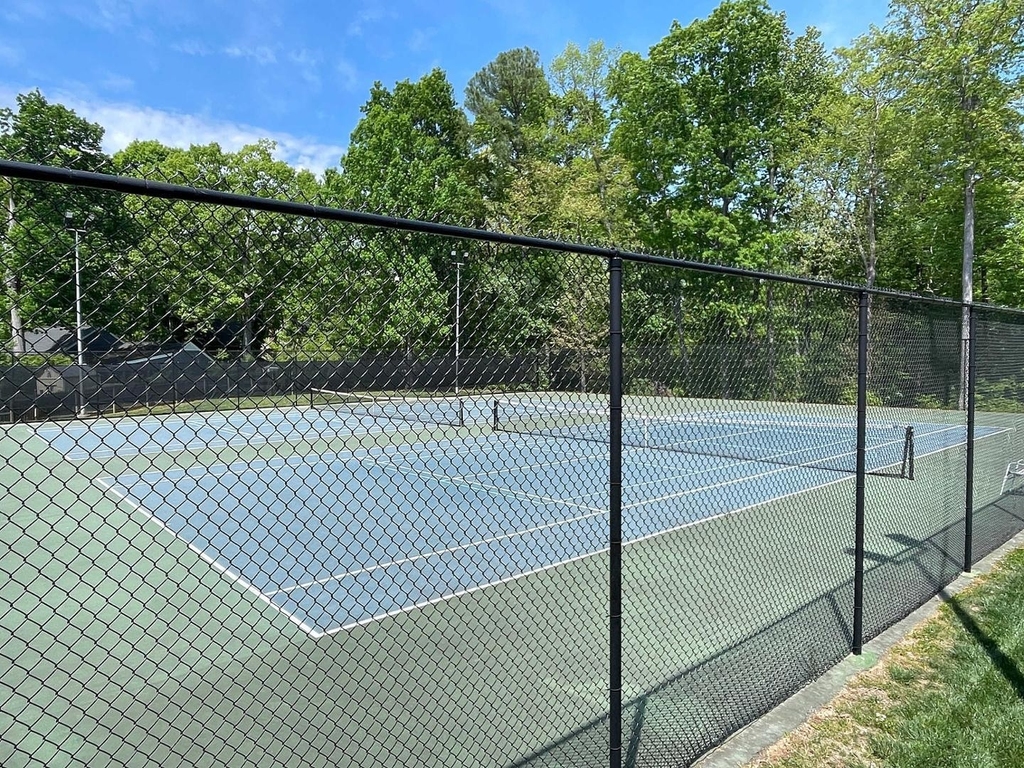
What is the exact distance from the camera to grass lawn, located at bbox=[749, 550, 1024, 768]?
2.75 meters

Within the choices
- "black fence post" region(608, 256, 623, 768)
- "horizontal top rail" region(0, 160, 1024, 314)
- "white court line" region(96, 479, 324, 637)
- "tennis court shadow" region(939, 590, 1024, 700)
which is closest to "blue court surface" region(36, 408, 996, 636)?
"white court line" region(96, 479, 324, 637)

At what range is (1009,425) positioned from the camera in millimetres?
10773

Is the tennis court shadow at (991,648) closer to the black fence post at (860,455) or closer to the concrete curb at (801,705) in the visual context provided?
the concrete curb at (801,705)

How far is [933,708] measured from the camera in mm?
3100

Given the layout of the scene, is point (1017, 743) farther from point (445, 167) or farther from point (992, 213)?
point (445, 167)

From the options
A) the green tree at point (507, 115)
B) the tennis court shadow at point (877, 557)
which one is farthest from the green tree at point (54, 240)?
the green tree at point (507, 115)

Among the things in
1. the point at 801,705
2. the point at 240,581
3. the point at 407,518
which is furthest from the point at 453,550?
the point at 801,705

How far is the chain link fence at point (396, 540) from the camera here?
208 centimetres

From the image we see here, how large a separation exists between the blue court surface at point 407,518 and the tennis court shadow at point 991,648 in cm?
265

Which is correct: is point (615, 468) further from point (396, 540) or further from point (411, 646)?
point (396, 540)

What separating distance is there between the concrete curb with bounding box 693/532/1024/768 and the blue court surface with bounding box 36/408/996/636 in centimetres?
212

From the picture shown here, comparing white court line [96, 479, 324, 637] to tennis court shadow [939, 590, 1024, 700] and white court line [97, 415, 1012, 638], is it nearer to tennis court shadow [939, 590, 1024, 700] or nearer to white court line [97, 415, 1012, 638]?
white court line [97, 415, 1012, 638]

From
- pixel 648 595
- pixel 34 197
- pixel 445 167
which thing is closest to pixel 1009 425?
pixel 648 595

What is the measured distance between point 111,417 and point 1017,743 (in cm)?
463
